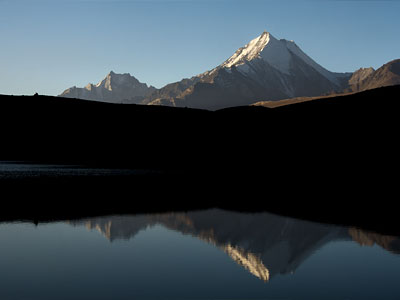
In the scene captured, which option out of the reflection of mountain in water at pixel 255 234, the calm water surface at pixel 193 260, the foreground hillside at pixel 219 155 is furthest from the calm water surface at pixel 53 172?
the calm water surface at pixel 193 260

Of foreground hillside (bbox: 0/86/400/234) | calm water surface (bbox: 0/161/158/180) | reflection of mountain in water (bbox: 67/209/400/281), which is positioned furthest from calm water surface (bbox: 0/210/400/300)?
calm water surface (bbox: 0/161/158/180)

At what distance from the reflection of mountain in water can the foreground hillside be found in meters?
4.36

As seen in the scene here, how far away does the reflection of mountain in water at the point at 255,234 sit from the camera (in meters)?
29.1

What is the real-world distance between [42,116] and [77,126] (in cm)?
1646

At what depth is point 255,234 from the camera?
3756cm

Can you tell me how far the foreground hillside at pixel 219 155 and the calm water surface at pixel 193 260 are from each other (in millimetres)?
7141

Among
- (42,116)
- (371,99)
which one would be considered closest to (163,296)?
(371,99)

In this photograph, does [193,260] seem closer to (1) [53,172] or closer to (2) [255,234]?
(2) [255,234]

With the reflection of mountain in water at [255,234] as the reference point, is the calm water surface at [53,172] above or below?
above

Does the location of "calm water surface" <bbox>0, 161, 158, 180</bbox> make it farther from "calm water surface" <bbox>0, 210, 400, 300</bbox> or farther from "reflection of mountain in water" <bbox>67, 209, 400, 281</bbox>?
"calm water surface" <bbox>0, 210, 400, 300</bbox>

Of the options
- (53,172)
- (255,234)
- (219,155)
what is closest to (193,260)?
(255,234)

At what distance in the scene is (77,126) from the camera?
183125mm

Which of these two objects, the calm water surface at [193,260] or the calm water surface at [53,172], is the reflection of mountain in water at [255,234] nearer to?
the calm water surface at [193,260]

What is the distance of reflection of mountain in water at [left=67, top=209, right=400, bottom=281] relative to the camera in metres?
29.1
